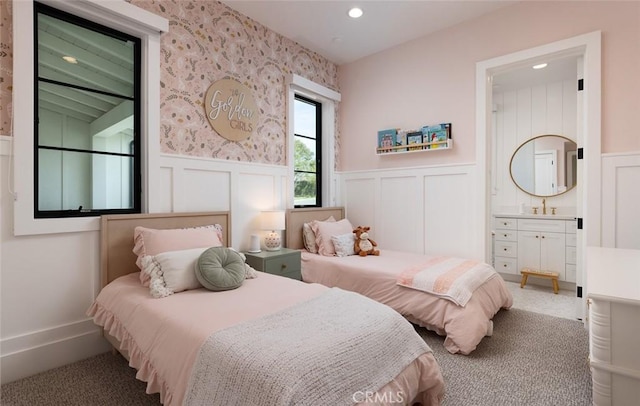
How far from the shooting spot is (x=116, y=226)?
2246 millimetres

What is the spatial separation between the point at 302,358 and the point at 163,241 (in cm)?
147

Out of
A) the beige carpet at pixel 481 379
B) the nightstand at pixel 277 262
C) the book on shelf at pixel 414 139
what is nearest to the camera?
the beige carpet at pixel 481 379

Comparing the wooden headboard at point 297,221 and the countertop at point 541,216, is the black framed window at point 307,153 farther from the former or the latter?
the countertop at point 541,216

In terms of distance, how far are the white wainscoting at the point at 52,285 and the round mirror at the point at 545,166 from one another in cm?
445

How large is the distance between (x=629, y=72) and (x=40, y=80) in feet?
14.3

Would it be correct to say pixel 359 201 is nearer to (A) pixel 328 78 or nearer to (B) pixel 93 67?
(A) pixel 328 78

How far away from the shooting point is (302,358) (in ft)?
3.76

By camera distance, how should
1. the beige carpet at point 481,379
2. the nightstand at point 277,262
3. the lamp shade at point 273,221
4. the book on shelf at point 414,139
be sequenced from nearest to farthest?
1. the beige carpet at point 481,379
2. the nightstand at point 277,262
3. the lamp shade at point 273,221
4. the book on shelf at point 414,139

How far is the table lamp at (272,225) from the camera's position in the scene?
10.4 ft

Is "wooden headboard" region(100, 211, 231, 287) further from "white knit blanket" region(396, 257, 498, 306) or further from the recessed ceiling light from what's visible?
the recessed ceiling light

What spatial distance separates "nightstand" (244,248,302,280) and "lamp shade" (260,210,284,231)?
0.25 m

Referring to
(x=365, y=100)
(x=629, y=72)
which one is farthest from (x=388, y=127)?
(x=629, y=72)

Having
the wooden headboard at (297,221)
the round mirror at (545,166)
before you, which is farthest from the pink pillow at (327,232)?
the round mirror at (545,166)

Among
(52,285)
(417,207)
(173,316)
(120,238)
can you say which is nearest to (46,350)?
(52,285)
